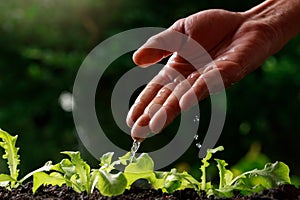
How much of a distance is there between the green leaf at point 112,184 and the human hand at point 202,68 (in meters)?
0.30

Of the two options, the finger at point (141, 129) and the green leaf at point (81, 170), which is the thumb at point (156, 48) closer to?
the finger at point (141, 129)

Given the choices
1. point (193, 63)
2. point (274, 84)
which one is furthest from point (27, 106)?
point (193, 63)

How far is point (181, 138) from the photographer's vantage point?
3.17m

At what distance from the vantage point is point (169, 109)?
4.10ft

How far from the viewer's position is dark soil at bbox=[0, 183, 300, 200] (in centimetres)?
93

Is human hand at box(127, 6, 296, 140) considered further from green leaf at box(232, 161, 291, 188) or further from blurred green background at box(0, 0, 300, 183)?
blurred green background at box(0, 0, 300, 183)

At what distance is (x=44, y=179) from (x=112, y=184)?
0.18 meters

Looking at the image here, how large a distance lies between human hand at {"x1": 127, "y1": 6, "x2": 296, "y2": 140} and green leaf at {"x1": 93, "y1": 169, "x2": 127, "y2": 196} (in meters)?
0.30

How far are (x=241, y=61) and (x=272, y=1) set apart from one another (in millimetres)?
392

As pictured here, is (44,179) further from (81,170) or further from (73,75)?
(73,75)

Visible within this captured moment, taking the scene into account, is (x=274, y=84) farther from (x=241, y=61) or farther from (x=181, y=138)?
(x=241, y=61)

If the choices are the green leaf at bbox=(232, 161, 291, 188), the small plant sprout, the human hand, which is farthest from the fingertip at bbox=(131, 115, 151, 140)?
the green leaf at bbox=(232, 161, 291, 188)

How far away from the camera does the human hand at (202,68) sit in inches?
49.1

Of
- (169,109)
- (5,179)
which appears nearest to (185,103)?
(169,109)
